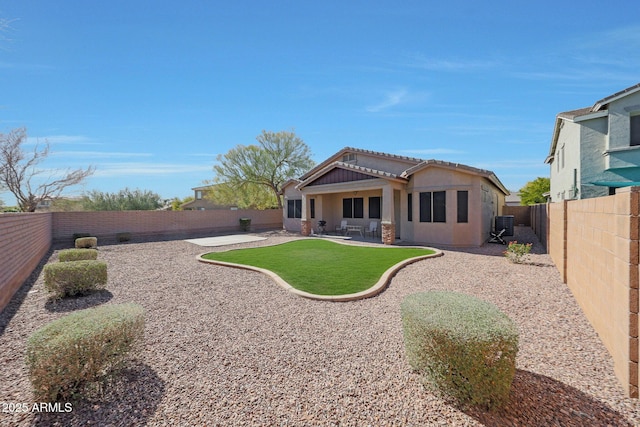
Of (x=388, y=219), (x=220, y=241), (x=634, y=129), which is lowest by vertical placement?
(x=220, y=241)

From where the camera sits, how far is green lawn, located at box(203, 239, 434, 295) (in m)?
7.14

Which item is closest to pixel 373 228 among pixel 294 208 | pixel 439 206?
pixel 439 206

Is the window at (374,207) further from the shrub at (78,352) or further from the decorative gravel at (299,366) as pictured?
the shrub at (78,352)

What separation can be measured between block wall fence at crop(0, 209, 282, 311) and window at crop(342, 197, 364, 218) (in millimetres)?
9204

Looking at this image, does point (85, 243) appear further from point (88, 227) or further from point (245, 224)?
point (245, 224)

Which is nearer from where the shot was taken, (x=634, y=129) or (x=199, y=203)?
(x=634, y=129)

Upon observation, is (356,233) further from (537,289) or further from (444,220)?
(537,289)

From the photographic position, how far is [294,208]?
900 inches

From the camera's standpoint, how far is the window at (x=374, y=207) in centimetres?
1817

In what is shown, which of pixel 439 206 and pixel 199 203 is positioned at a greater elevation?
pixel 199 203

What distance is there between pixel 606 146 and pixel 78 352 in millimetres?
18992

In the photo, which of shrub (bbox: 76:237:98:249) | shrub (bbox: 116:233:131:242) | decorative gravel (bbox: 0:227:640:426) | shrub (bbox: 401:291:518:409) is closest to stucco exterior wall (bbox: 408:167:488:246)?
decorative gravel (bbox: 0:227:640:426)

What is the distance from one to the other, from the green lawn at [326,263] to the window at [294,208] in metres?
8.80

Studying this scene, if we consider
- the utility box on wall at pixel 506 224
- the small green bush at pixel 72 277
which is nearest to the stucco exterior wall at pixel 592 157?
the utility box on wall at pixel 506 224
